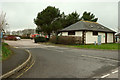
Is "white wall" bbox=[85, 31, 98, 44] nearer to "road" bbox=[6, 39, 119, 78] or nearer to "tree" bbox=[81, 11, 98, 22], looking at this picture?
"road" bbox=[6, 39, 119, 78]

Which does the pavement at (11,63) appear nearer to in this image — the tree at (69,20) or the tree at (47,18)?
the tree at (47,18)

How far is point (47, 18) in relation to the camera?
113 ft

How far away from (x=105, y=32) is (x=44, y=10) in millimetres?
22009

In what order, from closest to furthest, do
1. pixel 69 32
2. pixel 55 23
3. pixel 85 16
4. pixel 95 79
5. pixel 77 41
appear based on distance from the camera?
pixel 95 79, pixel 77 41, pixel 69 32, pixel 55 23, pixel 85 16

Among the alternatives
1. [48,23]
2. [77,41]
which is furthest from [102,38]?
[48,23]

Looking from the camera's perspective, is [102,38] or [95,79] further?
[102,38]

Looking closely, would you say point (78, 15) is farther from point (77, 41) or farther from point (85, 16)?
point (77, 41)

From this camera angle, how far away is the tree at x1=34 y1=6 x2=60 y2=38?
34.2 meters

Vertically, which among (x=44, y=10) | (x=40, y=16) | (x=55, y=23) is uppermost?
(x=44, y=10)

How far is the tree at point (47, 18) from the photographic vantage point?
3416 cm

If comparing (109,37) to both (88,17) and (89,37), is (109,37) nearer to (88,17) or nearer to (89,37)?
(89,37)

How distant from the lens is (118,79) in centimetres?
430

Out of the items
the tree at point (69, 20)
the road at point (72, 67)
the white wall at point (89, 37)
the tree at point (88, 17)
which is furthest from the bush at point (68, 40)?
the tree at point (88, 17)

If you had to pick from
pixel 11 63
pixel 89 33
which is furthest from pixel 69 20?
pixel 11 63
